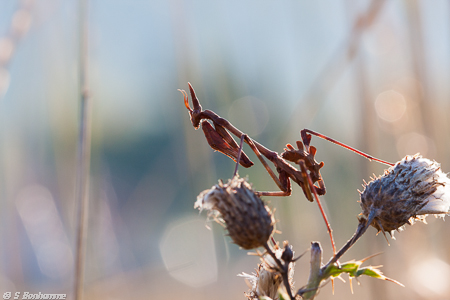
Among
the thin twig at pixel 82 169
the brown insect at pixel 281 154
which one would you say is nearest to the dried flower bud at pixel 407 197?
the brown insect at pixel 281 154

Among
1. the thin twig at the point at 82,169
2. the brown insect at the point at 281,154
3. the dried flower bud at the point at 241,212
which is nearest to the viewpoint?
the dried flower bud at the point at 241,212

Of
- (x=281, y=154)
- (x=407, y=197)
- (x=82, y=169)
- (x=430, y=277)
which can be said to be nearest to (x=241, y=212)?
(x=407, y=197)

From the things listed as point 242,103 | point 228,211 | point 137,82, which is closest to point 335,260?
point 228,211

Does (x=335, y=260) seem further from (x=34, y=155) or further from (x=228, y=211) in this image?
(x=34, y=155)

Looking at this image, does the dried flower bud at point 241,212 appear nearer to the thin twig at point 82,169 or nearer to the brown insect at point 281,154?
the brown insect at point 281,154

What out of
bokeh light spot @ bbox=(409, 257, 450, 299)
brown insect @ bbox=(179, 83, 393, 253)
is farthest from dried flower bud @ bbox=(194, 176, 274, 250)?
bokeh light spot @ bbox=(409, 257, 450, 299)

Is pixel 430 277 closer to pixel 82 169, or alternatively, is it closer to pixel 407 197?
pixel 407 197
